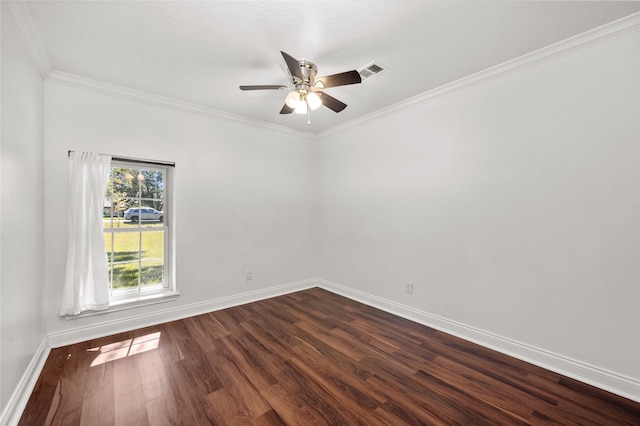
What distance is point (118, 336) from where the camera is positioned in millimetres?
2752

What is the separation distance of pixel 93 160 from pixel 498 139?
3.99 meters

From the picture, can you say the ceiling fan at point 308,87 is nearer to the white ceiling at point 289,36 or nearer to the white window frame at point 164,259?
the white ceiling at point 289,36

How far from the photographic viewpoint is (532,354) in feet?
7.52

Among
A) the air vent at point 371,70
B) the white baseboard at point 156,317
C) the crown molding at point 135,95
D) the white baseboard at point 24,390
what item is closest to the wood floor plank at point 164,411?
the white baseboard at point 24,390

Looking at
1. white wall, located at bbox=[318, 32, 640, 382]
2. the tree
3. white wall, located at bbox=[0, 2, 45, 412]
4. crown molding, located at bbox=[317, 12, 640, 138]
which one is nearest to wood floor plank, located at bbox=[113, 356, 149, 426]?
white wall, located at bbox=[0, 2, 45, 412]

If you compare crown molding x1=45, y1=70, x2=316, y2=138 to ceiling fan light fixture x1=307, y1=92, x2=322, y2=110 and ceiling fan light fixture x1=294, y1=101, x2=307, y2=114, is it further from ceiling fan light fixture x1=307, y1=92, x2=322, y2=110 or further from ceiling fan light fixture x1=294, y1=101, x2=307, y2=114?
ceiling fan light fixture x1=307, y1=92, x2=322, y2=110

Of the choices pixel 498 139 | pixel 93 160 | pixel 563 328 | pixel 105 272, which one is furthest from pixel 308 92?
pixel 563 328

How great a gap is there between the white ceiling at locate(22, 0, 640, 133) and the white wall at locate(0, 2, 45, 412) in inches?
14.6

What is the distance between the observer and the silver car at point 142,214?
10.0 ft

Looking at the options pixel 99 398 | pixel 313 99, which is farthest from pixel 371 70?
pixel 99 398

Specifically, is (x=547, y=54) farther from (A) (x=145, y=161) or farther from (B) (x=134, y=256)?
(B) (x=134, y=256)

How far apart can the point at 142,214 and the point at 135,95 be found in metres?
1.34

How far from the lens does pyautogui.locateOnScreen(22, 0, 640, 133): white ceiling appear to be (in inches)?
68.8

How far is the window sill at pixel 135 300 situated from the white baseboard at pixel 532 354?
268 centimetres
